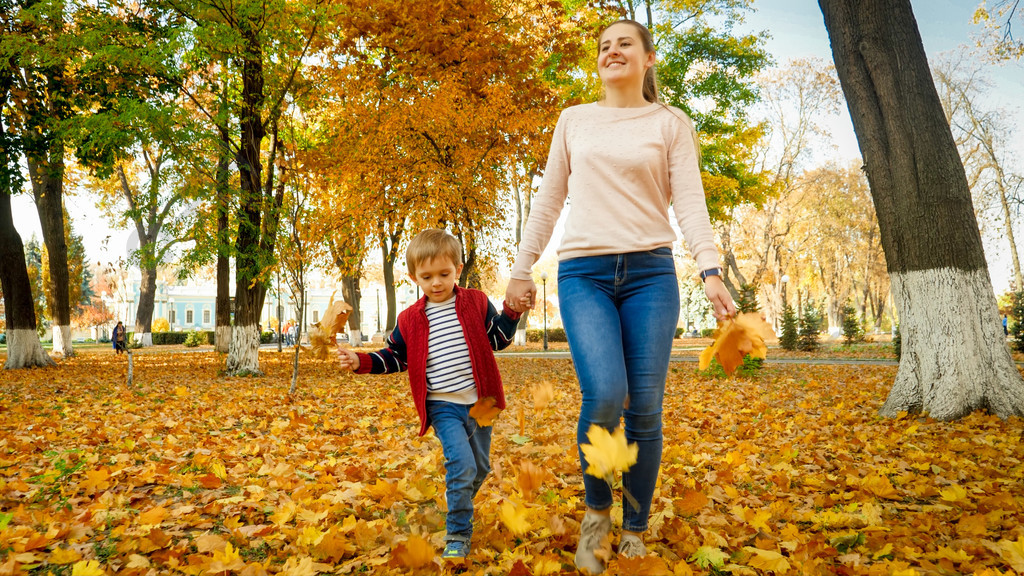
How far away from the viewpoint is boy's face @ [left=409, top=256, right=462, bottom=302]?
2549mm

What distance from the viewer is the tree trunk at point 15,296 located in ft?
44.7

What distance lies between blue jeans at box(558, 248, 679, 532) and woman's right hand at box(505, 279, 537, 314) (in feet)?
0.54

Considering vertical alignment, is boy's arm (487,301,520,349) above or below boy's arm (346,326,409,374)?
above

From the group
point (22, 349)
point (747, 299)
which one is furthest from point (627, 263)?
point (22, 349)

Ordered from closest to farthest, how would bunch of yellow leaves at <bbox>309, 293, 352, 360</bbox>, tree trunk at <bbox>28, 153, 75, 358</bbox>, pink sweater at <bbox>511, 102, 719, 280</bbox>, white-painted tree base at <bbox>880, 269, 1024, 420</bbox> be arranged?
pink sweater at <bbox>511, 102, 719, 280</bbox> < bunch of yellow leaves at <bbox>309, 293, 352, 360</bbox> < white-painted tree base at <bbox>880, 269, 1024, 420</bbox> < tree trunk at <bbox>28, 153, 75, 358</bbox>

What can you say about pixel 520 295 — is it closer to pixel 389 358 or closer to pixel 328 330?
pixel 389 358

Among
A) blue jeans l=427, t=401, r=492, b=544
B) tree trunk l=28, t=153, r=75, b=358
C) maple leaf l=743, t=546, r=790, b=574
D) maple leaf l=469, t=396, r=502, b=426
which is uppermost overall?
tree trunk l=28, t=153, r=75, b=358

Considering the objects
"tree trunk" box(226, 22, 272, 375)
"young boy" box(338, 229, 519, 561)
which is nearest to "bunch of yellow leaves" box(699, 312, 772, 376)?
"young boy" box(338, 229, 519, 561)

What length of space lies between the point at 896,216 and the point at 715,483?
3.42 meters

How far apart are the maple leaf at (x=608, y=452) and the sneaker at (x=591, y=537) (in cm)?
22

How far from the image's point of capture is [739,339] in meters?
2.17

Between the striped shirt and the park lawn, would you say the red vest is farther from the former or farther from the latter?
the park lawn

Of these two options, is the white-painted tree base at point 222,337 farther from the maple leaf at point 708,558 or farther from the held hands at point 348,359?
the maple leaf at point 708,558

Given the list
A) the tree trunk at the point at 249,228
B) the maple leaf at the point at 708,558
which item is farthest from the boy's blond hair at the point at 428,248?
the tree trunk at the point at 249,228
